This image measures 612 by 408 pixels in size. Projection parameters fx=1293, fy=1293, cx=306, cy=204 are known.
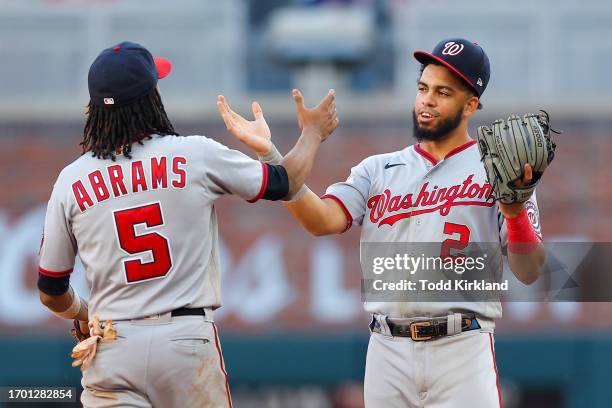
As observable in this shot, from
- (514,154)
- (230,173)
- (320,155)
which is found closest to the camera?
(230,173)

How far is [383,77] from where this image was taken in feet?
41.3

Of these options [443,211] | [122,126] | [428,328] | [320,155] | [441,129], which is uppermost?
[122,126]

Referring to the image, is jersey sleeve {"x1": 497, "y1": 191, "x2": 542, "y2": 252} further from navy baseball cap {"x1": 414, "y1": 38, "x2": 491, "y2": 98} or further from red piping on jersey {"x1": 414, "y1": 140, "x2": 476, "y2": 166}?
navy baseball cap {"x1": 414, "y1": 38, "x2": 491, "y2": 98}

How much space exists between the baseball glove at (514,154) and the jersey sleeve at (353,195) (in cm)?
56

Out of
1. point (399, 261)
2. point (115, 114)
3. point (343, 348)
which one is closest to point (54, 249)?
point (115, 114)

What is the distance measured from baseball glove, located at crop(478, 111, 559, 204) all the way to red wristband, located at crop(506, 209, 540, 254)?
0.32ft

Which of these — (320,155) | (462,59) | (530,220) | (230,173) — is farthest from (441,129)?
(320,155)

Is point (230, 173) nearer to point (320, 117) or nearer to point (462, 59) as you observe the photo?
point (320, 117)

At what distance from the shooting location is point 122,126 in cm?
470

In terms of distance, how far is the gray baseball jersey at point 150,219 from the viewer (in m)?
4.57

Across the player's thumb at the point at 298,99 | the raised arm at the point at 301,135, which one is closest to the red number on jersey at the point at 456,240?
the raised arm at the point at 301,135

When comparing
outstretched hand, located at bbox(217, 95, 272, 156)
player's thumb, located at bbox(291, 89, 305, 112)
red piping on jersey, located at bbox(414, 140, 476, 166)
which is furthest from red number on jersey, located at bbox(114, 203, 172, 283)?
red piping on jersey, located at bbox(414, 140, 476, 166)

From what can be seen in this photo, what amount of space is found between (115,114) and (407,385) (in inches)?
59.6

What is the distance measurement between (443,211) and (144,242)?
1.24m
